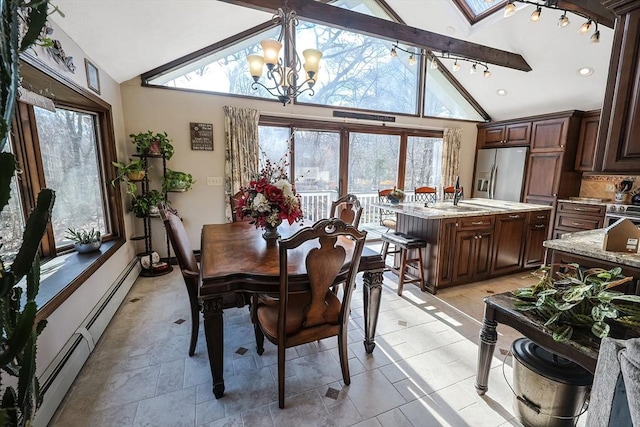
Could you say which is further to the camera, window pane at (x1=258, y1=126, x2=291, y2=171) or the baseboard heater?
window pane at (x1=258, y1=126, x2=291, y2=171)

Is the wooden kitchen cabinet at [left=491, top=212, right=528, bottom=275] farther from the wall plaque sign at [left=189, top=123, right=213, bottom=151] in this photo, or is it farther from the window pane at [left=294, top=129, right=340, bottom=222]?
the wall plaque sign at [left=189, top=123, right=213, bottom=151]

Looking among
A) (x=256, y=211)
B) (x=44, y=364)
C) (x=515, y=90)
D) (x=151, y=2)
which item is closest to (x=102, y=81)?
(x=151, y=2)

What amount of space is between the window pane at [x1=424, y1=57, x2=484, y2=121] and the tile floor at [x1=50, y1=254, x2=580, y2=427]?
400cm

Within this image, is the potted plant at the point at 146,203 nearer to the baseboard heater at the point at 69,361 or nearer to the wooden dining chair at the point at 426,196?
the baseboard heater at the point at 69,361

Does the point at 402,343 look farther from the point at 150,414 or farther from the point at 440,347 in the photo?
the point at 150,414

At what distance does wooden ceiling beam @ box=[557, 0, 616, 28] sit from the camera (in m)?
2.40

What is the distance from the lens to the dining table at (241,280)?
1573 mm

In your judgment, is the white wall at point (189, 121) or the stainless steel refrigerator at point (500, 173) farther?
the stainless steel refrigerator at point (500, 173)

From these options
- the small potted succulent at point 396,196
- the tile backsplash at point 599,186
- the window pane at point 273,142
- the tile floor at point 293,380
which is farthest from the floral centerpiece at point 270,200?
the tile backsplash at point 599,186

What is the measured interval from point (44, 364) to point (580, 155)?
261 inches

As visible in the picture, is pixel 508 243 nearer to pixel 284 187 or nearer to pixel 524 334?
pixel 524 334

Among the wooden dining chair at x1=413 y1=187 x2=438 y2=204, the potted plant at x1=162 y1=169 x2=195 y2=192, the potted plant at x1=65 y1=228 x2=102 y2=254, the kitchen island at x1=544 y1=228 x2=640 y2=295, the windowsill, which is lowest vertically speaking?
the windowsill

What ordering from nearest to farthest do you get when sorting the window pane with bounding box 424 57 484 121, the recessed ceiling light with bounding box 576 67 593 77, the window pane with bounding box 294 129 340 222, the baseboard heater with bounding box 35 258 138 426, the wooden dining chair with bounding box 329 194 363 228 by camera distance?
the baseboard heater with bounding box 35 258 138 426 → the wooden dining chair with bounding box 329 194 363 228 → the recessed ceiling light with bounding box 576 67 593 77 → the window pane with bounding box 294 129 340 222 → the window pane with bounding box 424 57 484 121

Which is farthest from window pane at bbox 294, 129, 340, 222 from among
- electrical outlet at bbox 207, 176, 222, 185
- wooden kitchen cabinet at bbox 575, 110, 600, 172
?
wooden kitchen cabinet at bbox 575, 110, 600, 172
